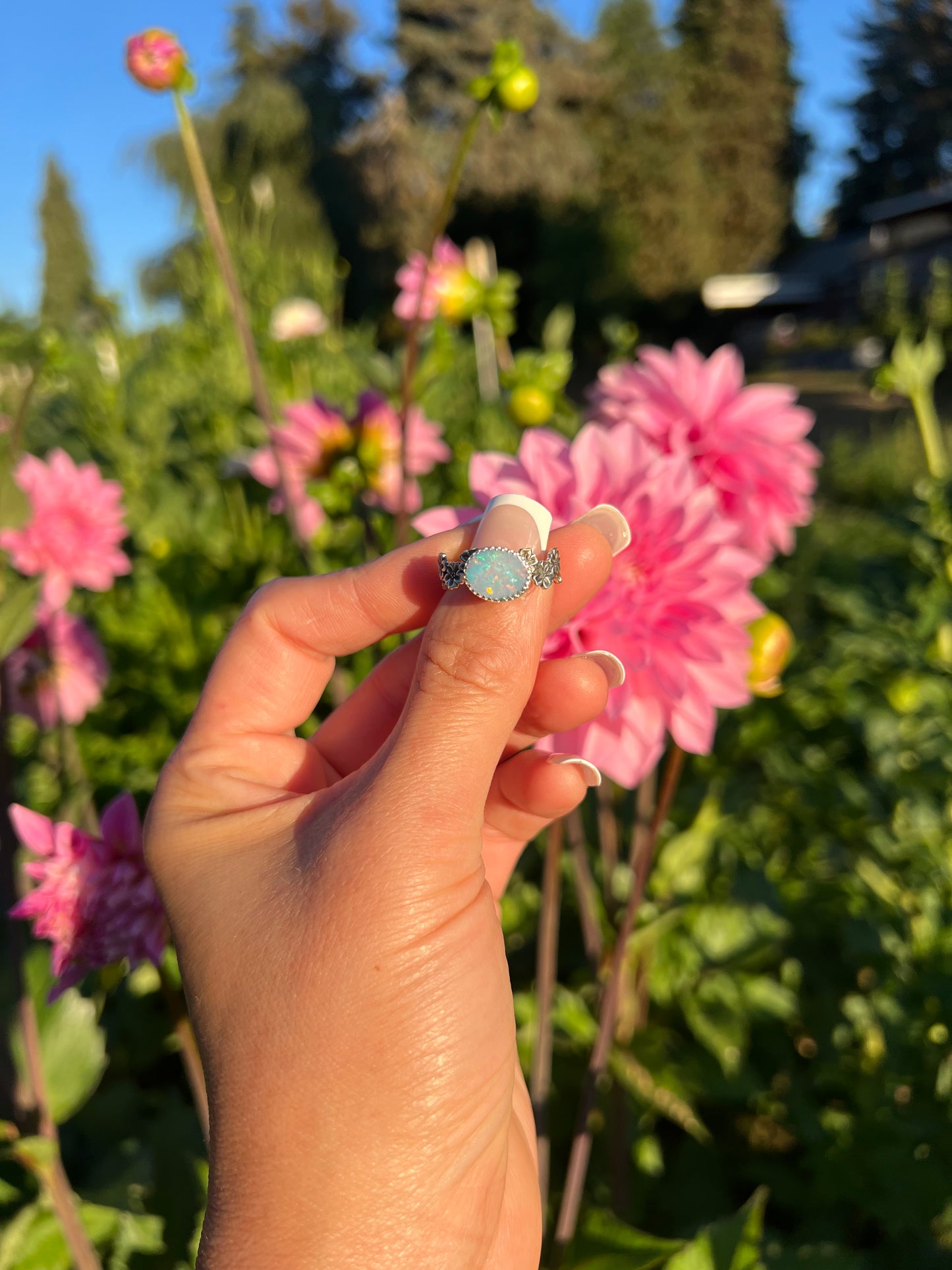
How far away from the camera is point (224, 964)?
539mm

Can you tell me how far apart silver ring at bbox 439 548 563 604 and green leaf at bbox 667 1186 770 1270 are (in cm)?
59

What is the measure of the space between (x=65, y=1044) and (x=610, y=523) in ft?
3.00

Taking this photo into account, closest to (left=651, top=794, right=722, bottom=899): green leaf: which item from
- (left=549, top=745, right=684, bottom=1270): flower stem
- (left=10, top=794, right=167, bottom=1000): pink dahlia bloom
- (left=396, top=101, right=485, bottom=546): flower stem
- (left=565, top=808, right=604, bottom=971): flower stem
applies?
(left=565, top=808, right=604, bottom=971): flower stem

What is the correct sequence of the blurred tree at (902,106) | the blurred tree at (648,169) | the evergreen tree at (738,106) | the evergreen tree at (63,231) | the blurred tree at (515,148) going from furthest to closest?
A: the evergreen tree at (63,231), the blurred tree at (902,106), the evergreen tree at (738,106), the blurred tree at (515,148), the blurred tree at (648,169)

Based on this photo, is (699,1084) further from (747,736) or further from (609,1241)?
(747,736)

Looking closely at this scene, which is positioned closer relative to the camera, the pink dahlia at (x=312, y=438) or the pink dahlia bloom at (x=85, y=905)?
the pink dahlia bloom at (x=85, y=905)

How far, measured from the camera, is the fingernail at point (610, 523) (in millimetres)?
658

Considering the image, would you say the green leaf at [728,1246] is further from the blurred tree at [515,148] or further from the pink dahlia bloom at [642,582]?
the blurred tree at [515,148]

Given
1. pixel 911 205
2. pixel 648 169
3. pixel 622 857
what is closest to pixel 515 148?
pixel 648 169

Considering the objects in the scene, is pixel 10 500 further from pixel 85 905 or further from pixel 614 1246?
pixel 614 1246

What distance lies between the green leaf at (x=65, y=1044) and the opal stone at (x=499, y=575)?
0.75 m

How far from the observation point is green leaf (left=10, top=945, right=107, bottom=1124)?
3.17 ft

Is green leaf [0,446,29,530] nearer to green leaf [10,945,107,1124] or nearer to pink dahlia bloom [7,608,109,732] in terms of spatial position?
pink dahlia bloom [7,608,109,732]

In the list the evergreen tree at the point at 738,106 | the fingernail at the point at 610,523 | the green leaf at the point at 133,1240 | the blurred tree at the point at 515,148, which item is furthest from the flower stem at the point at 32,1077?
the evergreen tree at the point at 738,106
